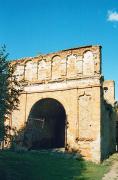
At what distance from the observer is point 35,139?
76.9 ft

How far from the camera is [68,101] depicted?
21.2 metres

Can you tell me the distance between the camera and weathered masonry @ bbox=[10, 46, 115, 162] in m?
20.1

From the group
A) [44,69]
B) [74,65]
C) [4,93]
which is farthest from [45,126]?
[4,93]


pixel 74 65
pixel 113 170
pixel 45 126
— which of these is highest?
pixel 74 65

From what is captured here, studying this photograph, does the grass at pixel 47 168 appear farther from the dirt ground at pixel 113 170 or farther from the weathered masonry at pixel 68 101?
the weathered masonry at pixel 68 101

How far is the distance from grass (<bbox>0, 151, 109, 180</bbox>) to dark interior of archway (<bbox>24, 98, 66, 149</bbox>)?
2.90 m

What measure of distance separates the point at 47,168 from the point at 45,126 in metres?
9.05

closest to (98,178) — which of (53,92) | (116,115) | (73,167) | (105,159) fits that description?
(73,167)

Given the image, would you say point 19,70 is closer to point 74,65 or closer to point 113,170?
point 74,65

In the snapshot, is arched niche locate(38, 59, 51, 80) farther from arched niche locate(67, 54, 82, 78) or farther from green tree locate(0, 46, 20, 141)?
green tree locate(0, 46, 20, 141)

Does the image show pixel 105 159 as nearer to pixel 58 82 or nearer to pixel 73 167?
pixel 73 167

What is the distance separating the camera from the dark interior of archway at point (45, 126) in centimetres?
2272

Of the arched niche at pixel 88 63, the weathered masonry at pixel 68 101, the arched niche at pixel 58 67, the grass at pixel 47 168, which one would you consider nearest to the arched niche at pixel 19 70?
the weathered masonry at pixel 68 101

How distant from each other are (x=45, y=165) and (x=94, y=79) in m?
6.92
